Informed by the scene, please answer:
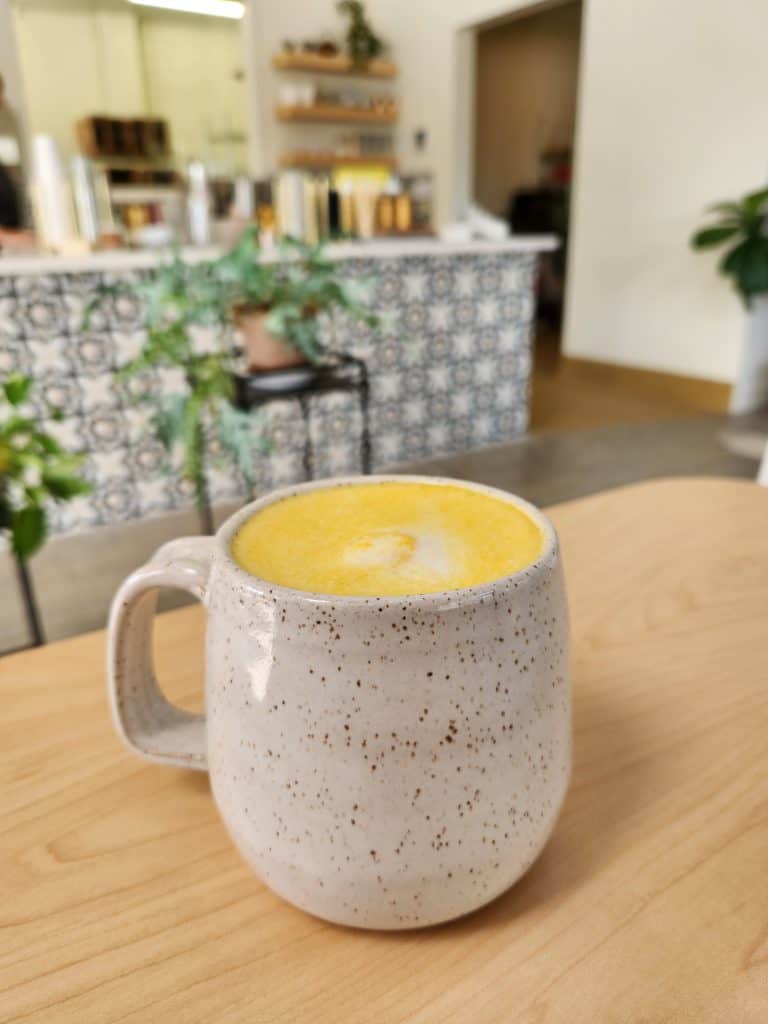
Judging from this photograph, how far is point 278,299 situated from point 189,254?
76cm

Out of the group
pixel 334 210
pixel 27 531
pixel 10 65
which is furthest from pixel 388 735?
pixel 10 65

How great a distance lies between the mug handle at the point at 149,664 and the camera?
0.32m

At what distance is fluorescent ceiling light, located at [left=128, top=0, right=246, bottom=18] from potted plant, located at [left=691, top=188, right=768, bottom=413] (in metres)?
4.62

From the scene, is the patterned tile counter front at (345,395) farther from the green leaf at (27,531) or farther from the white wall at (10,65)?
the white wall at (10,65)

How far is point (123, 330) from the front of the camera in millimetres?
2516

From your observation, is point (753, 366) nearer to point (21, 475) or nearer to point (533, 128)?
point (21, 475)

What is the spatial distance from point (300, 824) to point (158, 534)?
241 centimetres

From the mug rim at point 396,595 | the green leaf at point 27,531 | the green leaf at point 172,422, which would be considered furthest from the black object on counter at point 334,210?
the mug rim at point 396,595

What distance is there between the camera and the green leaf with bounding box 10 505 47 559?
0.66 meters

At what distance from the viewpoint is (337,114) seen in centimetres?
619

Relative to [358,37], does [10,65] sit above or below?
below

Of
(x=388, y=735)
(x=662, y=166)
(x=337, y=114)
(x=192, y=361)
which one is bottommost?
(x=192, y=361)

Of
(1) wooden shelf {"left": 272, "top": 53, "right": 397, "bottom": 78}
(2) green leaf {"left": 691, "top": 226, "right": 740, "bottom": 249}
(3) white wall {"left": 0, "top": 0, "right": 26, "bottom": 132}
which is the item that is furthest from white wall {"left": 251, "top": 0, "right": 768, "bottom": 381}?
(3) white wall {"left": 0, "top": 0, "right": 26, "bottom": 132}

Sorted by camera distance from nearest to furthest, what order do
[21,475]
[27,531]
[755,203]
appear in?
1. [27,531]
2. [21,475]
3. [755,203]
